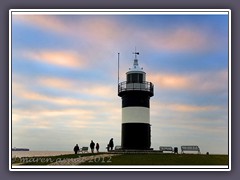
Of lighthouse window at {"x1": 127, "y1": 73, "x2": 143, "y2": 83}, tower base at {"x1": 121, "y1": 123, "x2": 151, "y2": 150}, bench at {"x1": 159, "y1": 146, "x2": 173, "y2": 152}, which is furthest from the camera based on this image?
tower base at {"x1": 121, "y1": 123, "x2": 151, "y2": 150}

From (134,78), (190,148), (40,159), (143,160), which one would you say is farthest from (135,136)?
(40,159)

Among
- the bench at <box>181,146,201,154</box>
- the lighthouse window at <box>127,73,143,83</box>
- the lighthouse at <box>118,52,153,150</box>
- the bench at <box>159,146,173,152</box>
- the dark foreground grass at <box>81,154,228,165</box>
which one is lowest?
the dark foreground grass at <box>81,154,228,165</box>

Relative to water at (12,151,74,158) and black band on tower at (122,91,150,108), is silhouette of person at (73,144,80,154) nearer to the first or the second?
water at (12,151,74,158)

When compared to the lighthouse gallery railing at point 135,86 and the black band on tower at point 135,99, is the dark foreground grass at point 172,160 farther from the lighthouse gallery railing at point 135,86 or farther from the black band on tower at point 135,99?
the black band on tower at point 135,99

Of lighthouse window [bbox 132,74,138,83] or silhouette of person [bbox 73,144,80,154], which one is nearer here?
silhouette of person [bbox 73,144,80,154]

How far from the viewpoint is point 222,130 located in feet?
31.6

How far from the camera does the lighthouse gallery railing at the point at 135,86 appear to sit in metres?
12.6

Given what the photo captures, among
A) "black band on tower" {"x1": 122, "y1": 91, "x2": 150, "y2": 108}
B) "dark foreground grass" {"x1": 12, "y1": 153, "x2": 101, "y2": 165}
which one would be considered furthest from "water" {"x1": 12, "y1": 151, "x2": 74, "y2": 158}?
"black band on tower" {"x1": 122, "y1": 91, "x2": 150, "y2": 108}

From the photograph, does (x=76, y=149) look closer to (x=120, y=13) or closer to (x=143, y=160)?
(x=143, y=160)

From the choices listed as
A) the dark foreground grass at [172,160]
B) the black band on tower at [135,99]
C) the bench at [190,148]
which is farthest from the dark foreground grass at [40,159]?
the black band on tower at [135,99]

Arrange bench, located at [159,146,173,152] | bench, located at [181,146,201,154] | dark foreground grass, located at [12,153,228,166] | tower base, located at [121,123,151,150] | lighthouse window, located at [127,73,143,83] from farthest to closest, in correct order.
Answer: tower base, located at [121,123,151,150] < lighthouse window, located at [127,73,143,83] < bench, located at [159,146,173,152] < bench, located at [181,146,201,154] < dark foreground grass, located at [12,153,228,166]

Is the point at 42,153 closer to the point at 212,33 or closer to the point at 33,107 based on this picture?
the point at 33,107

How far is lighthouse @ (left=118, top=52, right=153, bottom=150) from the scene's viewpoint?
1296 centimetres
